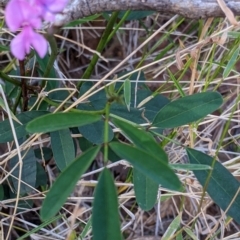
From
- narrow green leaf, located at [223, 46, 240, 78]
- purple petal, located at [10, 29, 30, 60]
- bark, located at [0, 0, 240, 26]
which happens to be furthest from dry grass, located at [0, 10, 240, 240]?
purple petal, located at [10, 29, 30, 60]

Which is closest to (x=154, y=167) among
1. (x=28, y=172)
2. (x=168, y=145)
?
(x=28, y=172)

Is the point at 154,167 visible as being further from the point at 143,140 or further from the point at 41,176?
the point at 41,176

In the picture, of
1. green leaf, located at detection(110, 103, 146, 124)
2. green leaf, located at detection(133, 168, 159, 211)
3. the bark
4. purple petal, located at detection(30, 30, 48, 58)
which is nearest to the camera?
purple petal, located at detection(30, 30, 48, 58)

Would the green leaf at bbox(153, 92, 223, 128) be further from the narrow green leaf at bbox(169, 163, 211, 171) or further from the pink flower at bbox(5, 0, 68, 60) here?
the pink flower at bbox(5, 0, 68, 60)

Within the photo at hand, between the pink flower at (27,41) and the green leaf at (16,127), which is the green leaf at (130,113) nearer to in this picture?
the green leaf at (16,127)

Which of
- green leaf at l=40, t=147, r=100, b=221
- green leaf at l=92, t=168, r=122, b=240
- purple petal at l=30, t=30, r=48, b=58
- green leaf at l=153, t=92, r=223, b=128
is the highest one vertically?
purple petal at l=30, t=30, r=48, b=58

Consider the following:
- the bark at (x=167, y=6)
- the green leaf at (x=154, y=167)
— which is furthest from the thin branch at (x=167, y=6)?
the green leaf at (x=154, y=167)

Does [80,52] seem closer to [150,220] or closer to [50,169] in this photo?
[50,169]
